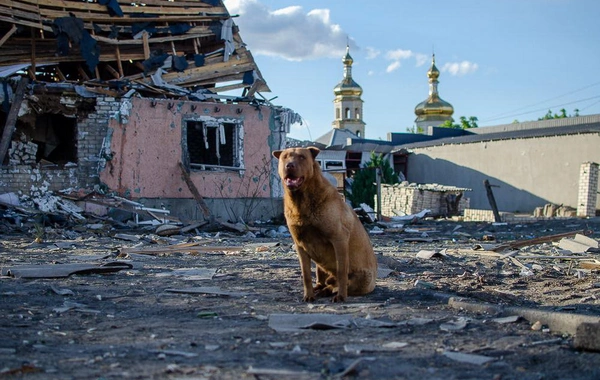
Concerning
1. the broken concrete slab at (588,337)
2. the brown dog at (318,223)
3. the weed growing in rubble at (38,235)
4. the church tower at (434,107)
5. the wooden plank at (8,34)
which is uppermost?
the church tower at (434,107)

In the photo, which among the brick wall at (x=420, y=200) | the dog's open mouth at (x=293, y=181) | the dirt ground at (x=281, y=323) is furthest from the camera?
the brick wall at (x=420, y=200)

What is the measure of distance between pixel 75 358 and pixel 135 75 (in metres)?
18.3

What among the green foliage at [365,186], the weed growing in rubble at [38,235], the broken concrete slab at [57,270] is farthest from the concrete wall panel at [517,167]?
the broken concrete slab at [57,270]

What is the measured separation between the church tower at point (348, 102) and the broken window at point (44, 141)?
54529 millimetres

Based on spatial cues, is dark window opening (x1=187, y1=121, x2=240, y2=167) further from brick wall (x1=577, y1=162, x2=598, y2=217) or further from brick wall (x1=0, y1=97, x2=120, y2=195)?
brick wall (x1=577, y1=162, x2=598, y2=217)

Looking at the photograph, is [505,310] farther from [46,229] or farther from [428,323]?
[46,229]

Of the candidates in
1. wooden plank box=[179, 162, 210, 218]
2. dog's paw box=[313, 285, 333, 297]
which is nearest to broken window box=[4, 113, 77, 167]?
wooden plank box=[179, 162, 210, 218]

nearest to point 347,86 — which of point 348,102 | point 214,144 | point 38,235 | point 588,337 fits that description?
point 348,102

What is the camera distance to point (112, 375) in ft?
11.6

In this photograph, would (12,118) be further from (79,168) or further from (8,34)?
(8,34)

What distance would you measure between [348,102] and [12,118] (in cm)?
5887

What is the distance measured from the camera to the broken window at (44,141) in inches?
739

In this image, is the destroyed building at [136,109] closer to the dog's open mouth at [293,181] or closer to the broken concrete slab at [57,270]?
the broken concrete slab at [57,270]

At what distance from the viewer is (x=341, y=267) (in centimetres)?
627
